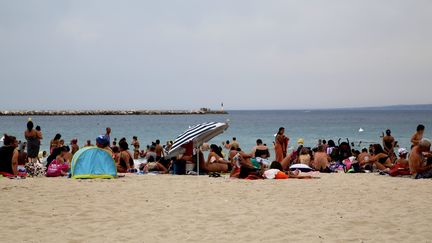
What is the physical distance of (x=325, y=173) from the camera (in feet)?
45.4

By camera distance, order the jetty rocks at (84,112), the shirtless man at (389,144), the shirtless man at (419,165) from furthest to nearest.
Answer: the jetty rocks at (84,112)
the shirtless man at (389,144)
the shirtless man at (419,165)

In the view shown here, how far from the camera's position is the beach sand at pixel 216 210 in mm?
6434

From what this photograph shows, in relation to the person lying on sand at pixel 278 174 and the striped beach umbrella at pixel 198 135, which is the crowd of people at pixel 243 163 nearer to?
the person lying on sand at pixel 278 174

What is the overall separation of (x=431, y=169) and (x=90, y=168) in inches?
292

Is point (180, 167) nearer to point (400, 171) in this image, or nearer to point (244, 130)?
point (400, 171)

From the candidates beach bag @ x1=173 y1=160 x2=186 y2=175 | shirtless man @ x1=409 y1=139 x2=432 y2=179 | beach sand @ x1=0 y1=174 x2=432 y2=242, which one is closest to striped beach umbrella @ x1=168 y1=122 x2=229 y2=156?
beach bag @ x1=173 y1=160 x2=186 y2=175

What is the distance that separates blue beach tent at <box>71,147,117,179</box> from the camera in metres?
12.0

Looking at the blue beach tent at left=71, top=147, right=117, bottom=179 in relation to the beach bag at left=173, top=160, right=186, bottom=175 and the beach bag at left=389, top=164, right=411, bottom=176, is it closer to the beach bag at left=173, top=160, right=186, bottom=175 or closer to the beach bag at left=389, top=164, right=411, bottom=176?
the beach bag at left=173, top=160, right=186, bottom=175

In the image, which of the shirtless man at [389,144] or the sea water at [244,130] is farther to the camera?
the sea water at [244,130]

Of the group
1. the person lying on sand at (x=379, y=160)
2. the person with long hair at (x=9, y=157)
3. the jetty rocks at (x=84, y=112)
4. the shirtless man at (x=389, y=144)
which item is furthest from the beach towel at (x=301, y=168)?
the jetty rocks at (x=84, y=112)

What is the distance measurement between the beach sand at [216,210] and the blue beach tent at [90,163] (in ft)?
1.92

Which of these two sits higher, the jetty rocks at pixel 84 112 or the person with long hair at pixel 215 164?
the jetty rocks at pixel 84 112

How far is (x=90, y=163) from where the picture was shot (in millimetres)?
12062

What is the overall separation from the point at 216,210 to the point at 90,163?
494 cm
